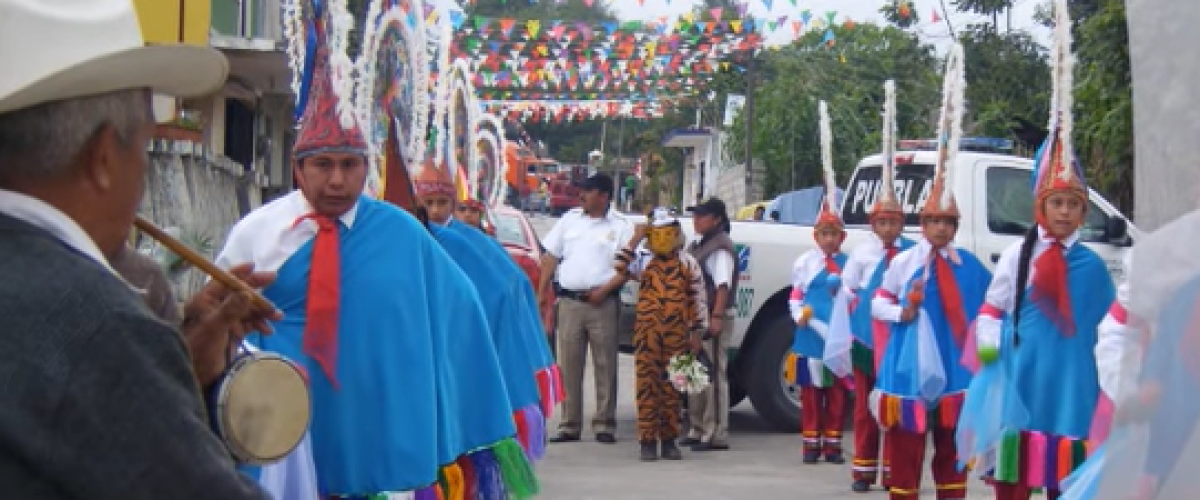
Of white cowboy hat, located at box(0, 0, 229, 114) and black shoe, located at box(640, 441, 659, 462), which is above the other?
white cowboy hat, located at box(0, 0, 229, 114)

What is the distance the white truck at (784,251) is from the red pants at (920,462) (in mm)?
3702

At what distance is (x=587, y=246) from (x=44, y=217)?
32.5 ft

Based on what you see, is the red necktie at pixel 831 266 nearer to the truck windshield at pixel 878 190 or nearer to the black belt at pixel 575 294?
Answer: the truck windshield at pixel 878 190

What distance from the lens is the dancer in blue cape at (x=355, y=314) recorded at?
5078mm

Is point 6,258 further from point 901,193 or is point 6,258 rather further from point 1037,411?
point 901,193

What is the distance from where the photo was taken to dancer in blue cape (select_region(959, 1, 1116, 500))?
24.2 feet

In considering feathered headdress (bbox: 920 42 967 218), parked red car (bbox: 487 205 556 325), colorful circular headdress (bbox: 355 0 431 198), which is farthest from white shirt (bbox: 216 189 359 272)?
parked red car (bbox: 487 205 556 325)

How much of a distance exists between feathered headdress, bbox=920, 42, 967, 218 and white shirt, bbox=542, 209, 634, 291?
2.94m

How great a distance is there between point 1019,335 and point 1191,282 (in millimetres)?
4966

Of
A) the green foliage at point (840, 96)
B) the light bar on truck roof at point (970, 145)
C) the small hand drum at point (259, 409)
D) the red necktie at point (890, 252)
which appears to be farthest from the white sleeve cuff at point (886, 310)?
the green foliage at point (840, 96)

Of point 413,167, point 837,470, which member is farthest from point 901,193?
point 413,167

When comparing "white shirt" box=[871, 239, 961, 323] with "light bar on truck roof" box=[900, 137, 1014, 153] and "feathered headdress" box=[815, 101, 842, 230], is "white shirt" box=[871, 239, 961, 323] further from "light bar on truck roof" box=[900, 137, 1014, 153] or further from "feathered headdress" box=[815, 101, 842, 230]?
"light bar on truck roof" box=[900, 137, 1014, 153]

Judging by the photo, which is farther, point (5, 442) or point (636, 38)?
point (636, 38)

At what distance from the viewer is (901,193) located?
13.5 metres
